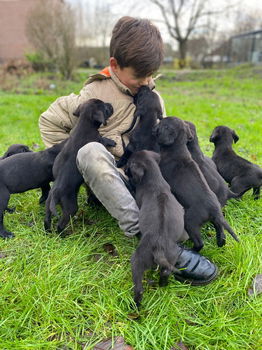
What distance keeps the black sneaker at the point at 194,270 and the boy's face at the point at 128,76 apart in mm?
1881

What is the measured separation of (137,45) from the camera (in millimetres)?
3236

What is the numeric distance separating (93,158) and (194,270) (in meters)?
1.23

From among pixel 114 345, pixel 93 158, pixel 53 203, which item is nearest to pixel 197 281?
pixel 114 345

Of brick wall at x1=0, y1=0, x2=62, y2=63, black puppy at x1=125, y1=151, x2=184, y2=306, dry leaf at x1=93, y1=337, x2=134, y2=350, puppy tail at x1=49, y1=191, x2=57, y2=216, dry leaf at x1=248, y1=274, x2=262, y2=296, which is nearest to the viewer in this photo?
dry leaf at x1=93, y1=337, x2=134, y2=350

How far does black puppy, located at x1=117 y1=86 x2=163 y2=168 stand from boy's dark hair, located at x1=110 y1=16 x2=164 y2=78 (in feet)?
0.87

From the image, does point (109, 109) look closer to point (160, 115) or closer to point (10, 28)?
point (160, 115)

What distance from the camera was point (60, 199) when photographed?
9.98 feet

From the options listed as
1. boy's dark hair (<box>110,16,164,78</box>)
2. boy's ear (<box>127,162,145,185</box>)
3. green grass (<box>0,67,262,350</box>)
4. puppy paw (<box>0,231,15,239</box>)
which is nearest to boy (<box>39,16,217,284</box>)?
boy's dark hair (<box>110,16,164,78</box>)

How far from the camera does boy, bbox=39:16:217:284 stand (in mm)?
2744

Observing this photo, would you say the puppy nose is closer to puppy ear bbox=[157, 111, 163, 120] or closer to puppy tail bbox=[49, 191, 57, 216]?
puppy ear bbox=[157, 111, 163, 120]

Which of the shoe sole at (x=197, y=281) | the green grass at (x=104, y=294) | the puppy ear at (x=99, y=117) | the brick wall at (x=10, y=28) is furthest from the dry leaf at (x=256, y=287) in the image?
the brick wall at (x=10, y=28)

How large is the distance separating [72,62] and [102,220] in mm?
14865

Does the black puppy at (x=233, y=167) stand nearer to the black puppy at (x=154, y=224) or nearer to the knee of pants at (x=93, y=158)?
the black puppy at (x=154, y=224)

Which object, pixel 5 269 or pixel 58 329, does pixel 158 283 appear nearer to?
pixel 58 329
